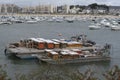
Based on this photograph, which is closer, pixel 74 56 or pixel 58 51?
pixel 74 56

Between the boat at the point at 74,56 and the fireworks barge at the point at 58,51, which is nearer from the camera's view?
the boat at the point at 74,56

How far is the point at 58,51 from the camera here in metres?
30.5

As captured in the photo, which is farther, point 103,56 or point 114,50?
point 114,50

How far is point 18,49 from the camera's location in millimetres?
31359

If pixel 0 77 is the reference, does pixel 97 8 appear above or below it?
below

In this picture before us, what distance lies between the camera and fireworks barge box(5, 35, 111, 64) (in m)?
28.8

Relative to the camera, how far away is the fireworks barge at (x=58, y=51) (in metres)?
28.8

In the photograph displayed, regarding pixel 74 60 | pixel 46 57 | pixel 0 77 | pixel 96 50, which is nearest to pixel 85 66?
pixel 74 60

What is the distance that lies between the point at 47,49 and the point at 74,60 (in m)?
3.43

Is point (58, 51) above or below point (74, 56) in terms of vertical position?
above

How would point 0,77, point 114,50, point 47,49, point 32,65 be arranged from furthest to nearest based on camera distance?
point 114,50, point 47,49, point 32,65, point 0,77

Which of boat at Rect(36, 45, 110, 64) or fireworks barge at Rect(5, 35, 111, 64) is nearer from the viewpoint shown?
boat at Rect(36, 45, 110, 64)

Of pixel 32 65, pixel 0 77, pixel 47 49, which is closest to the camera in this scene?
pixel 0 77

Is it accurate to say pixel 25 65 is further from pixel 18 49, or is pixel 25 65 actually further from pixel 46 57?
pixel 18 49
